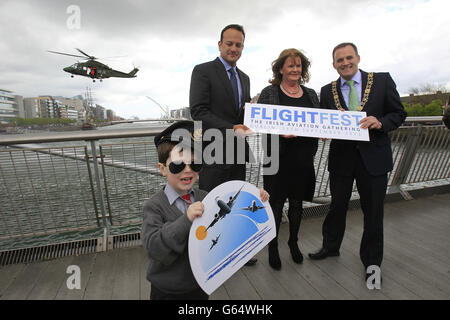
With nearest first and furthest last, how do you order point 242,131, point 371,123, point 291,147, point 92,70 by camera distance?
point 242,131 < point 371,123 < point 291,147 < point 92,70

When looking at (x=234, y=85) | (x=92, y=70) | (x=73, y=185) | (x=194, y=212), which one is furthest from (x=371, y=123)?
(x=92, y=70)

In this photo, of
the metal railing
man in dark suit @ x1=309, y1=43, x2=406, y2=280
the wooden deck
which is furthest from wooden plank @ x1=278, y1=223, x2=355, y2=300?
the metal railing

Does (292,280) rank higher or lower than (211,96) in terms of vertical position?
lower

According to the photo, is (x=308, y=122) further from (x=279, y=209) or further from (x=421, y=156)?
(x=421, y=156)

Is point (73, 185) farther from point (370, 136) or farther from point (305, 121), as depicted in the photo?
point (370, 136)

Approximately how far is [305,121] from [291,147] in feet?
Answer: 1.03

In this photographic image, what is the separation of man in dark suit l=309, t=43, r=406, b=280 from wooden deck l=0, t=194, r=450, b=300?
0.29m

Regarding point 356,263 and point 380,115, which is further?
point 356,263

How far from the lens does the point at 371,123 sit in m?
2.11

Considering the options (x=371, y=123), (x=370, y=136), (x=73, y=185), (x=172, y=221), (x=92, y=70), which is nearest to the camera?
(x=172, y=221)

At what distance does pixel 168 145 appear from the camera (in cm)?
131

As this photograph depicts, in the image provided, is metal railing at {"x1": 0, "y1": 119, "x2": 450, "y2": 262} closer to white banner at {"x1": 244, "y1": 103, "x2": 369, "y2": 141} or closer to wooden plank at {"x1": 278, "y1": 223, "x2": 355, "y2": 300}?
white banner at {"x1": 244, "y1": 103, "x2": 369, "y2": 141}
